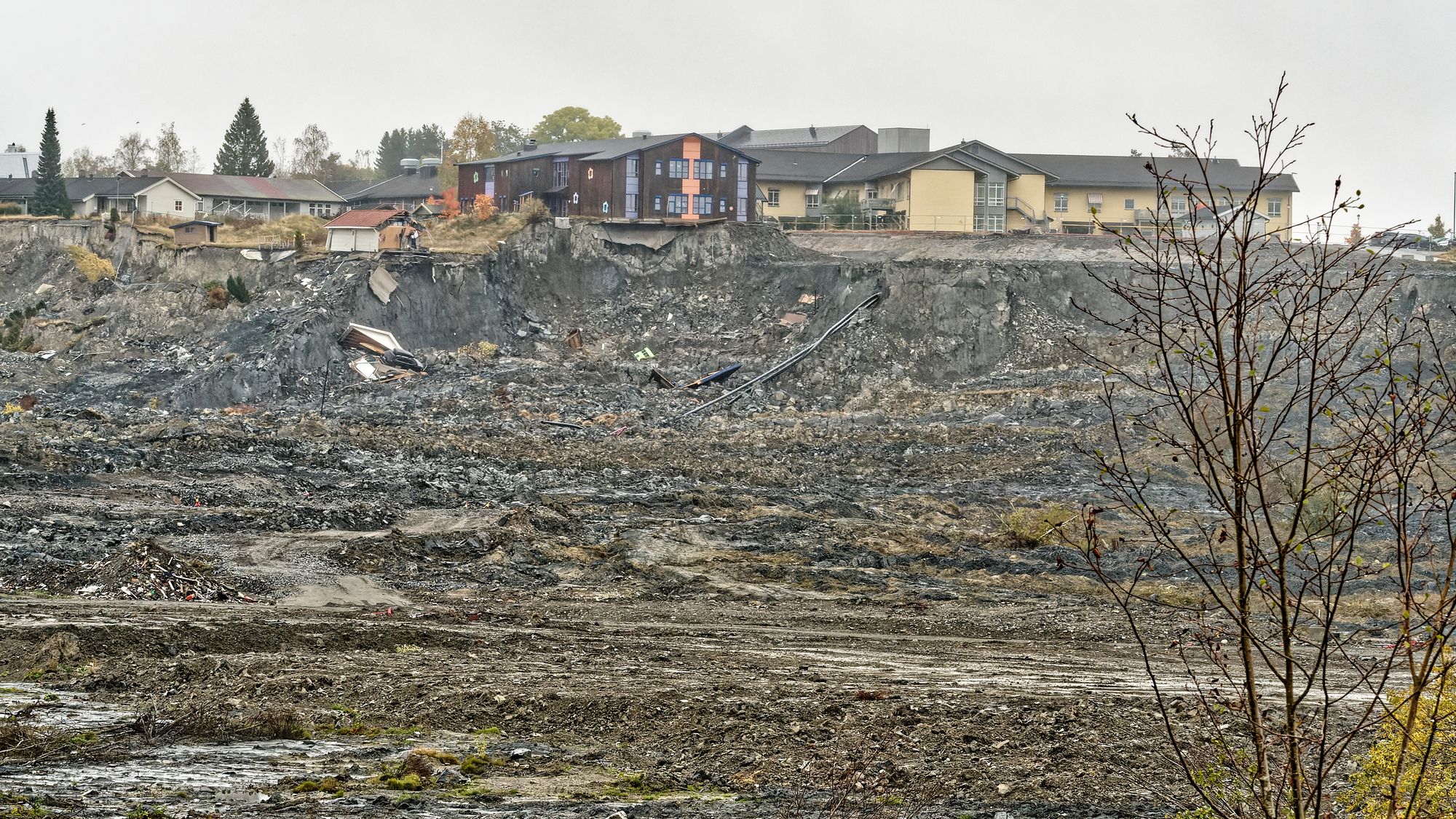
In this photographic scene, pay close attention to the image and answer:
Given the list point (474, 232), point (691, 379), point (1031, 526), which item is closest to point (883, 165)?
point (474, 232)

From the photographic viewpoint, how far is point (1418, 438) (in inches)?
251

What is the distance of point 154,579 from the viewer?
22844 millimetres

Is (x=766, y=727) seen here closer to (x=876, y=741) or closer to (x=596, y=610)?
(x=876, y=741)

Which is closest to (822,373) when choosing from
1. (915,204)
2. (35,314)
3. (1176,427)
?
(1176,427)

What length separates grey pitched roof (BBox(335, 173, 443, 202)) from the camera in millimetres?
78750

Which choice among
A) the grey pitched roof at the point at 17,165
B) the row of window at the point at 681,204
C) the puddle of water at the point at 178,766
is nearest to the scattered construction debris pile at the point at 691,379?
the row of window at the point at 681,204

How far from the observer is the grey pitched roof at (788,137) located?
88.1 meters

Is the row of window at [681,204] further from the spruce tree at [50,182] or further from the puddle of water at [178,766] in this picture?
the puddle of water at [178,766]

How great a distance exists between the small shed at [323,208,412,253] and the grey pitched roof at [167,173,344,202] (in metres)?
14.7

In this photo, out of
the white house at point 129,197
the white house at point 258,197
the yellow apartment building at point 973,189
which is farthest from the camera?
the white house at point 258,197

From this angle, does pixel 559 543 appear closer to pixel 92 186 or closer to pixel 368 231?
pixel 368 231

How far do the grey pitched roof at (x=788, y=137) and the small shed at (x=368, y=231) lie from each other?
30.2 metres

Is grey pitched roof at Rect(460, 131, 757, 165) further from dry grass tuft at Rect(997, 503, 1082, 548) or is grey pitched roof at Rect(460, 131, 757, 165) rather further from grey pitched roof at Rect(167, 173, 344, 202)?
dry grass tuft at Rect(997, 503, 1082, 548)

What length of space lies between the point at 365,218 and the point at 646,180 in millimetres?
12933
